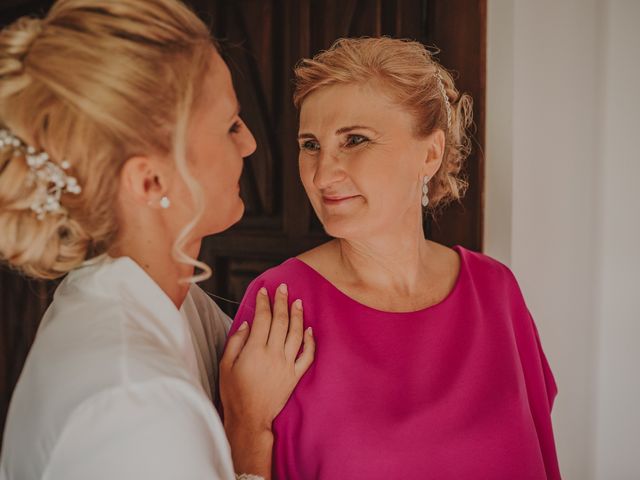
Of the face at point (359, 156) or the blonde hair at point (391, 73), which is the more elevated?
the blonde hair at point (391, 73)

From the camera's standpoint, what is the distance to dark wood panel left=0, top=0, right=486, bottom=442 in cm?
176

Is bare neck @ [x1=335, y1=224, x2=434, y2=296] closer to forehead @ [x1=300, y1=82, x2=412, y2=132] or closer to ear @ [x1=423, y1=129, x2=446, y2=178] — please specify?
ear @ [x1=423, y1=129, x2=446, y2=178]

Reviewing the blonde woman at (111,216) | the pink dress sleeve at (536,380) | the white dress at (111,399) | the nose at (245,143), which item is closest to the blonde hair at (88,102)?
the blonde woman at (111,216)

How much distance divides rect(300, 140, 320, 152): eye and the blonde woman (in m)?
0.30

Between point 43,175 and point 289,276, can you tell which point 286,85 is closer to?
point 289,276

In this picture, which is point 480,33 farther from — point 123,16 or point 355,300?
point 123,16

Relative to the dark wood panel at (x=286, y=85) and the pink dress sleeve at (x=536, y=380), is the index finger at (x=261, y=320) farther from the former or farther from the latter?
the pink dress sleeve at (x=536, y=380)

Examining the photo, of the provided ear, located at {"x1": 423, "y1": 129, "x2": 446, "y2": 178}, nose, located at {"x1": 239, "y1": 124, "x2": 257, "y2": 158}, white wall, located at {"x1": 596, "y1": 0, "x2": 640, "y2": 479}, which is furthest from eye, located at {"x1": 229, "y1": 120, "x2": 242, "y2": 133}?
white wall, located at {"x1": 596, "y1": 0, "x2": 640, "y2": 479}

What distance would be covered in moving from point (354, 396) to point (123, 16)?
2.83ft

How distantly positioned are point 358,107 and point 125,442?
86 centimetres

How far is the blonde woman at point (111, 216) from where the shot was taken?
35.6 inches

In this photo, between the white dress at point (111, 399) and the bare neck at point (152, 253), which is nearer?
the white dress at point (111, 399)

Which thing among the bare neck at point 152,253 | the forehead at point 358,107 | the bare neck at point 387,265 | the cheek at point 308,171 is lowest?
the bare neck at point 387,265

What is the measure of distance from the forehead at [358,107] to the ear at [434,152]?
0.35ft
